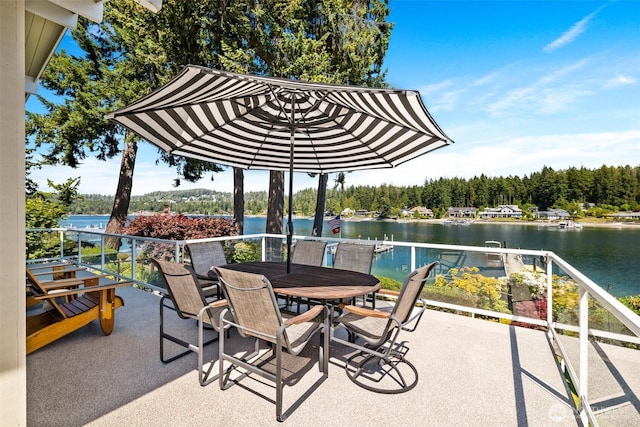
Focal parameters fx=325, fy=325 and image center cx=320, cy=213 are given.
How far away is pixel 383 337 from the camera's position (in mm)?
2676

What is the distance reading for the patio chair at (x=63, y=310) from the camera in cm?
327

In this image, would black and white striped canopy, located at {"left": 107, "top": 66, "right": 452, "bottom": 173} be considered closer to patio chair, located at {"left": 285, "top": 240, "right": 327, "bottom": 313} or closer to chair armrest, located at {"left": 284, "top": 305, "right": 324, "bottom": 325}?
patio chair, located at {"left": 285, "top": 240, "right": 327, "bottom": 313}

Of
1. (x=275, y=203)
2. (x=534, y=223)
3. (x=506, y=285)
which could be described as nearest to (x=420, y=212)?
(x=534, y=223)

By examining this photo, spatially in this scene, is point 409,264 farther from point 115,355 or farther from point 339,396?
point 115,355

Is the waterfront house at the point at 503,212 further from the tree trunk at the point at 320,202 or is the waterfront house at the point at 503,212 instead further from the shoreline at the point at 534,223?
the tree trunk at the point at 320,202

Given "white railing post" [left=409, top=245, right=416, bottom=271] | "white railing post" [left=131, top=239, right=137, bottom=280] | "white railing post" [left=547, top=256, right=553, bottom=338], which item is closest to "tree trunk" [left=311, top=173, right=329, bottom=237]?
"white railing post" [left=131, top=239, right=137, bottom=280]

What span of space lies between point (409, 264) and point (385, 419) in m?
3.11

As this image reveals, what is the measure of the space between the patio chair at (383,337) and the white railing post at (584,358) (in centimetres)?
114

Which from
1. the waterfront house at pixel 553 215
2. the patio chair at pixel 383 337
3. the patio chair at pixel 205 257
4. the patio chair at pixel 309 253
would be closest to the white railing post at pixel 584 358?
the patio chair at pixel 383 337

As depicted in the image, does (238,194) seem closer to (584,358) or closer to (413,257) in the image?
(413,257)

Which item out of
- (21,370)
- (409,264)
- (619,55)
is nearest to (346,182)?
(409,264)

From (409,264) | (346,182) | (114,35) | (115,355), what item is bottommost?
(115,355)

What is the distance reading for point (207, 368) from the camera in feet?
10.1

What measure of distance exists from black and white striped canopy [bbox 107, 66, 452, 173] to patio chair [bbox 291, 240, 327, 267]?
1.45 metres
